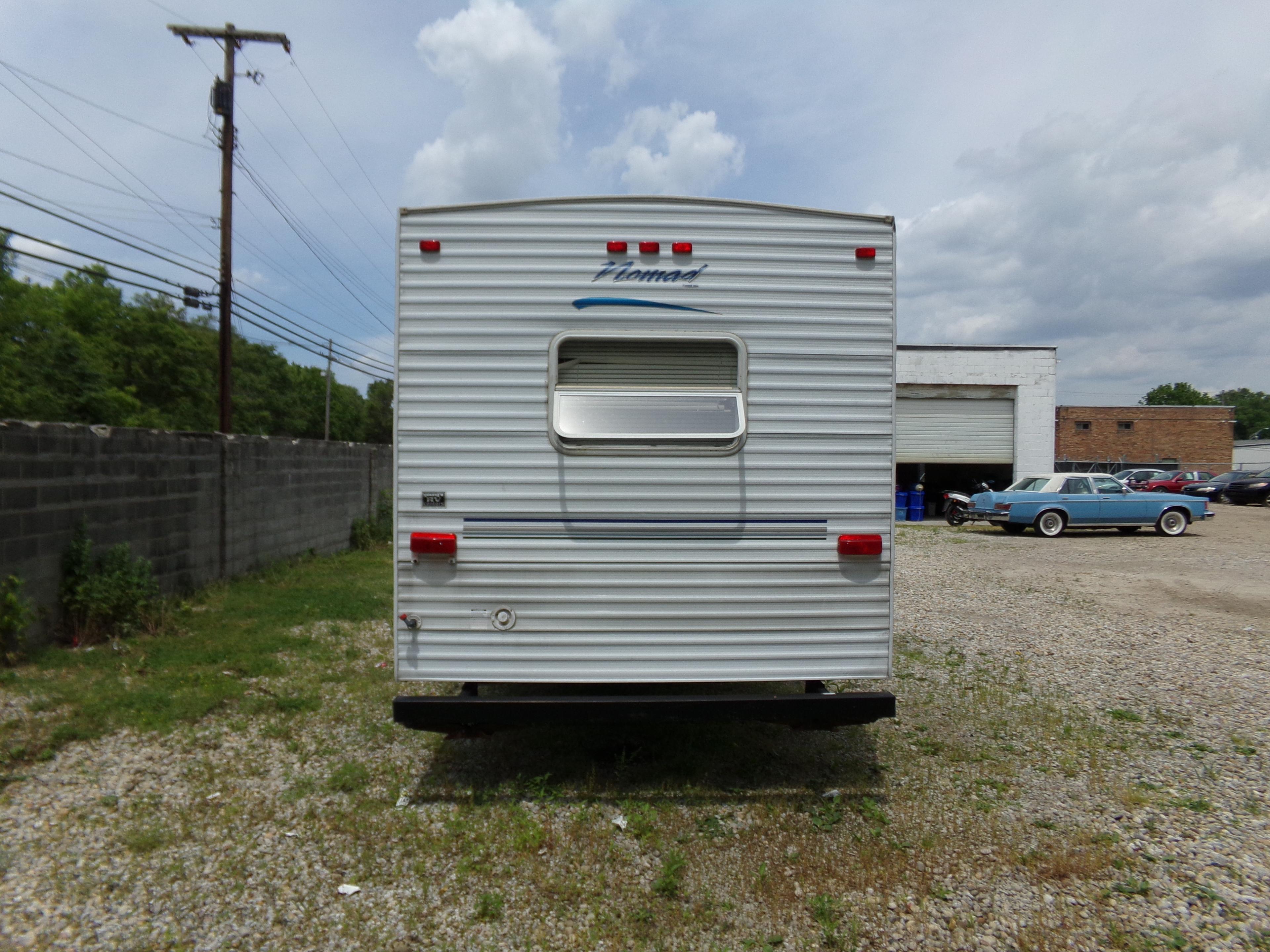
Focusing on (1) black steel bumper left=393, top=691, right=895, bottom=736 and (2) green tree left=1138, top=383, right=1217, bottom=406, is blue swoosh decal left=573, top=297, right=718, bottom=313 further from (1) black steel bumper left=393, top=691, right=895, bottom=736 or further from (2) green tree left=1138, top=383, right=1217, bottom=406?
(2) green tree left=1138, top=383, right=1217, bottom=406

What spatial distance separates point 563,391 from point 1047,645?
612 cm

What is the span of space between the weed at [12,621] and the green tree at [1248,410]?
439 feet

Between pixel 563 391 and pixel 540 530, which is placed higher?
pixel 563 391

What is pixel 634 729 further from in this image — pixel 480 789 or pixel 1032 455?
pixel 1032 455

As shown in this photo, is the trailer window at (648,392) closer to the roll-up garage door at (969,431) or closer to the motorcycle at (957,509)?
the motorcycle at (957,509)

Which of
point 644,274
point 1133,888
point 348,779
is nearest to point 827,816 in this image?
point 1133,888

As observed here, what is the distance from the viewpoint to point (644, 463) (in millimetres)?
4020

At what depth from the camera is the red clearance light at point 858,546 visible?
409 centimetres

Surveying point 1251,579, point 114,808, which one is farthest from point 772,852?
point 1251,579

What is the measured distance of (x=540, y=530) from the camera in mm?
4004

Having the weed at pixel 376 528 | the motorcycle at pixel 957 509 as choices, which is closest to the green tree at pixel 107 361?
the weed at pixel 376 528

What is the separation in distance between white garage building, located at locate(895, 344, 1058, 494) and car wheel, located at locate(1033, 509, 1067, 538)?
19.0ft

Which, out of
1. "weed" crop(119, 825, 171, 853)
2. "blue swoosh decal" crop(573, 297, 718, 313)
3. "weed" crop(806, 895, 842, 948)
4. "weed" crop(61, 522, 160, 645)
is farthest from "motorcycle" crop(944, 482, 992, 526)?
"weed" crop(119, 825, 171, 853)

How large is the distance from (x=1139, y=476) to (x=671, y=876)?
3777cm
